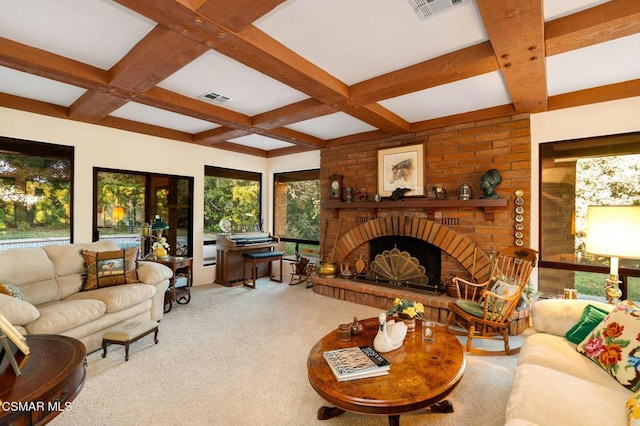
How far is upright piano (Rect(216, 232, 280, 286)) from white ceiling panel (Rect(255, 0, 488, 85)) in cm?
366

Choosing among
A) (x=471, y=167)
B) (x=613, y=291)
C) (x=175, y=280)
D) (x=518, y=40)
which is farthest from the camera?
(x=175, y=280)

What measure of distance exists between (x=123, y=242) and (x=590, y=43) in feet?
18.8

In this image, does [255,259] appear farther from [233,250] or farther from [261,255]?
[233,250]

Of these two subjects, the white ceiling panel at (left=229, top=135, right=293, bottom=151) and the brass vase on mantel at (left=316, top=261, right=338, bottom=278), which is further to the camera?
the white ceiling panel at (left=229, top=135, right=293, bottom=151)

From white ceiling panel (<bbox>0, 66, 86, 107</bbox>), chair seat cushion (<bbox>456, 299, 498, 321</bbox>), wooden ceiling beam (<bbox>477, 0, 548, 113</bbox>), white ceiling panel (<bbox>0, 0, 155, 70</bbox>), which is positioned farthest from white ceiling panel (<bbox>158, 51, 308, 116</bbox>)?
chair seat cushion (<bbox>456, 299, 498, 321</bbox>)

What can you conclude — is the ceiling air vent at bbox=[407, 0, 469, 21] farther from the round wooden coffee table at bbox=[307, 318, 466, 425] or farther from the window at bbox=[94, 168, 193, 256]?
the window at bbox=[94, 168, 193, 256]

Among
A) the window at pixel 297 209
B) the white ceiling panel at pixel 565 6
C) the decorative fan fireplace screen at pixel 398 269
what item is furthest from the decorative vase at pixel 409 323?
the window at pixel 297 209

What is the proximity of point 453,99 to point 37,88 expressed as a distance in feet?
15.3

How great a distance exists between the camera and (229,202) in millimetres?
6125

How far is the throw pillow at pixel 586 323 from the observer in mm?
2053

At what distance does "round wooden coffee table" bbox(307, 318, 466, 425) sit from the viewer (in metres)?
1.52

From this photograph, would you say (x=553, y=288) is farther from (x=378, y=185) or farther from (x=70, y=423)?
(x=70, y=423)

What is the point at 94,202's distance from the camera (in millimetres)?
4262

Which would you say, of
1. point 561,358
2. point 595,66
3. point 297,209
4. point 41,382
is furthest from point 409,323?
Answer: point 297,209
